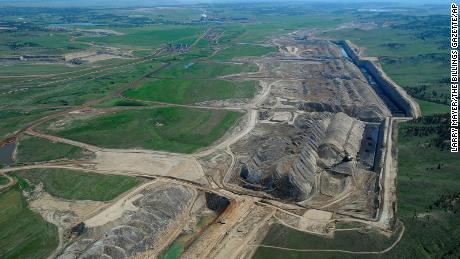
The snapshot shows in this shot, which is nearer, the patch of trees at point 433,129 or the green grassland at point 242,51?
the patch of trees at point 433,129

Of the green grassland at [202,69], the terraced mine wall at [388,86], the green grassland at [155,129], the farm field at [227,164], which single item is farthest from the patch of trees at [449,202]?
the green grassland at [202,69]

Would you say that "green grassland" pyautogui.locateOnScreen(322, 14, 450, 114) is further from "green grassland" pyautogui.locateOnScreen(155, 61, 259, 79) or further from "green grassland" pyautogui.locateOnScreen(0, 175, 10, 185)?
"green grassland" pyautogui.locateOnScreen(0, 175, 10, 185)

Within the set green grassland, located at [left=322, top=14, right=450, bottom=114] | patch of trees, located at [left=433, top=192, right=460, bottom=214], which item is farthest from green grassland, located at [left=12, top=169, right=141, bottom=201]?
green grassland, located at [left=322, top=14, right=450, bottom=114]

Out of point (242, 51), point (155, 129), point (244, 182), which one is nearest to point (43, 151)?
point (155, 129)

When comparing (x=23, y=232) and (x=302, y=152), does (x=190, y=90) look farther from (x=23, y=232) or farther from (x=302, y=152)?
(x=23, y=232)

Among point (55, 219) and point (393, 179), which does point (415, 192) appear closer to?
point (393, 179)

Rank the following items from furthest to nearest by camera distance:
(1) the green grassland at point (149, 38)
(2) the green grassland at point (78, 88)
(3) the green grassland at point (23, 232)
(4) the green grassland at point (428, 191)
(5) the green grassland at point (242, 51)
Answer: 1. (1) the green grassland at point (149, 38)
2. (5) the green grassland at point (242, 51)
3. (2) the green grassland at point (78, 88)
4. (3) the green grassland at point (23, 232)
5. (4) the green grassland at point (428, 191)

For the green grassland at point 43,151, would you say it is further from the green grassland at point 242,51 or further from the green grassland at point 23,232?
the green grassland at point 242,51
